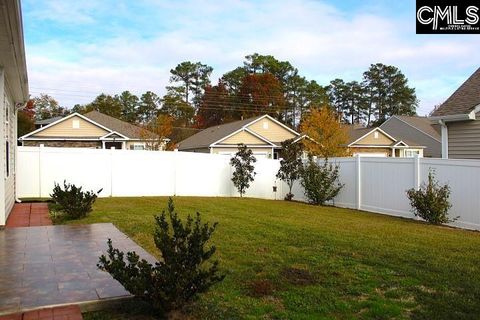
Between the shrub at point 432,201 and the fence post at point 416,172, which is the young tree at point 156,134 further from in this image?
the shrub at point 432,201

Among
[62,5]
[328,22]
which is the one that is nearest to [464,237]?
[328,22]

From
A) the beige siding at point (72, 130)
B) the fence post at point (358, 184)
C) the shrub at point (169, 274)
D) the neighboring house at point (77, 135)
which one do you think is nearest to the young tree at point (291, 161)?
the fence post at point (358, 184)

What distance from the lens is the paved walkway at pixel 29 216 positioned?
9.52 meters

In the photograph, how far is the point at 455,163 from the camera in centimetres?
1062

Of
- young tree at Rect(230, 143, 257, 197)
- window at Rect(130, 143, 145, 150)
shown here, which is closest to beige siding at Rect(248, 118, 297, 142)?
window at Rect(130, 143, 145, 150)

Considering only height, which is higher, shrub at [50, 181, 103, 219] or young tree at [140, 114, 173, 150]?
young tree at [140, 114, 173, 150]

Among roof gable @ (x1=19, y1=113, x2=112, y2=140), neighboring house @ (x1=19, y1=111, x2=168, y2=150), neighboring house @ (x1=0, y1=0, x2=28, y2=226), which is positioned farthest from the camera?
roof gable @ (x1=19, y1=113, x2=112, y2=140)

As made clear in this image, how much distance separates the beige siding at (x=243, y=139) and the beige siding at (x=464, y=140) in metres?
17.5

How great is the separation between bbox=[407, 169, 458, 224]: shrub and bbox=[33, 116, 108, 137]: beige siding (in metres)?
22.5

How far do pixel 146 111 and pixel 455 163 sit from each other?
5331 centimetres

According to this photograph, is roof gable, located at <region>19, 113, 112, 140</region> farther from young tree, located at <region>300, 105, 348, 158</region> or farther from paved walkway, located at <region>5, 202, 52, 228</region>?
paved walkway, located at <region>5, 202, 52, 228</region>

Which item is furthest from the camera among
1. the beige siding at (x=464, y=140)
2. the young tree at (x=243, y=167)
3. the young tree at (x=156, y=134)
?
the young tree at (x=156, y=134)

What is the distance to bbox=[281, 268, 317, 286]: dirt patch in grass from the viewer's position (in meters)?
5.06

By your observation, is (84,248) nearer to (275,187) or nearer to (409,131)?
(275,187)
